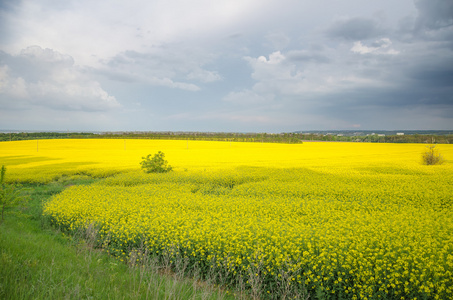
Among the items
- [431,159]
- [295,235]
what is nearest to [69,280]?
[295,235]

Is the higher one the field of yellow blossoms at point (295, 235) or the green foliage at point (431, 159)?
the green foliage at point (431, 159)

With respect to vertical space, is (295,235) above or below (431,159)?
below

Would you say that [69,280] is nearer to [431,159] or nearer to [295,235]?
[295,235]

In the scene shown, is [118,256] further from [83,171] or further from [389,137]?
[389,137]

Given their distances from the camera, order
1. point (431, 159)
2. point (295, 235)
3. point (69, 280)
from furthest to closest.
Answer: point (431, 159), point (295, 235), point (69, 280)

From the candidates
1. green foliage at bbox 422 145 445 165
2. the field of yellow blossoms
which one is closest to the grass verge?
the field of yellow blossoms

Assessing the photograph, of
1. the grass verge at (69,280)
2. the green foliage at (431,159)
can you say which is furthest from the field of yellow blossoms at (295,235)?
the green foliage at (431,159)

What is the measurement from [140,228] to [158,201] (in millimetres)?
3756

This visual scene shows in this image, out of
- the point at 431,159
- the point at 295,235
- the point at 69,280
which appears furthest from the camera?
the point at 431,159

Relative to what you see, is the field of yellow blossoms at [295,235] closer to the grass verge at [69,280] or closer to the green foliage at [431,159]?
the grass verge at [69,280]

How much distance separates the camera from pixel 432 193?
13.0 meters

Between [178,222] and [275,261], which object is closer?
[275,261]

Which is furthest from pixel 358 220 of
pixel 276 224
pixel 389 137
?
pixel 389 137

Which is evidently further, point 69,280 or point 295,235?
point 295,235
